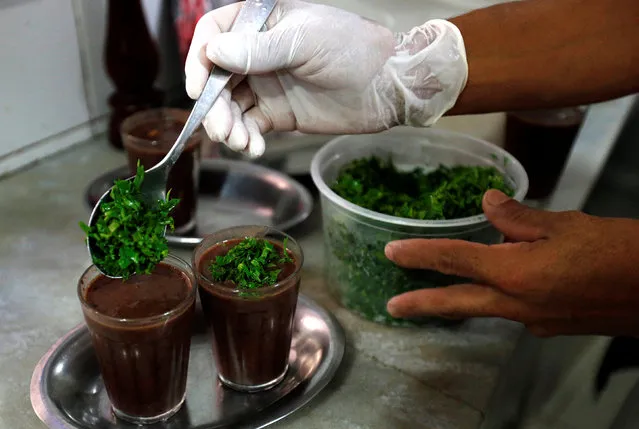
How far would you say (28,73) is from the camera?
1.33 meters

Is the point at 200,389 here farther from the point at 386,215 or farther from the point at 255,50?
the point at 255,50

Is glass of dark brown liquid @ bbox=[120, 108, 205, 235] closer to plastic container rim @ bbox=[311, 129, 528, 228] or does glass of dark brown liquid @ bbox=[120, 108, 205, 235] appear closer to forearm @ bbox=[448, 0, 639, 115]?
plastic container rim @ bbox=[311, 129, 528, 228]

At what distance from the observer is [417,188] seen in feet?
3.57

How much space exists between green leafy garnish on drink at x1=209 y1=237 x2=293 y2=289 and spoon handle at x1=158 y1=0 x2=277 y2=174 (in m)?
0.14

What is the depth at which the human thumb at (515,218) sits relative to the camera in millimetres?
813

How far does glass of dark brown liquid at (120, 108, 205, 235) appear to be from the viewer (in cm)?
117

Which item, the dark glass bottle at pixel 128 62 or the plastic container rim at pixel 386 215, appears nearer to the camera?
the plastic container rim at pixel 386 215

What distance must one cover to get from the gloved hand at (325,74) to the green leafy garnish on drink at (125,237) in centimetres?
15

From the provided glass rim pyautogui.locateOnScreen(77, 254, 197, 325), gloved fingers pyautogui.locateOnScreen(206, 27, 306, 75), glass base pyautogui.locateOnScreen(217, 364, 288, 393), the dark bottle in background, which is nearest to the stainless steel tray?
glass base pyautogui.locateOnScreen(217, 364, 288, 393)

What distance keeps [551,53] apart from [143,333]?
2.30 ft

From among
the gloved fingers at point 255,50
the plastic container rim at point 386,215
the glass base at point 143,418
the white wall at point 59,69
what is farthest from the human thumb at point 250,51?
the white wall at point 59,69

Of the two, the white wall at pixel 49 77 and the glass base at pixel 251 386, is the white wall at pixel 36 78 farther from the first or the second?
the glass base at pixel 251 386

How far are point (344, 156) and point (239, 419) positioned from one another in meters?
0.49

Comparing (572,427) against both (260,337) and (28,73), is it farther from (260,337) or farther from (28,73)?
(28,73)
